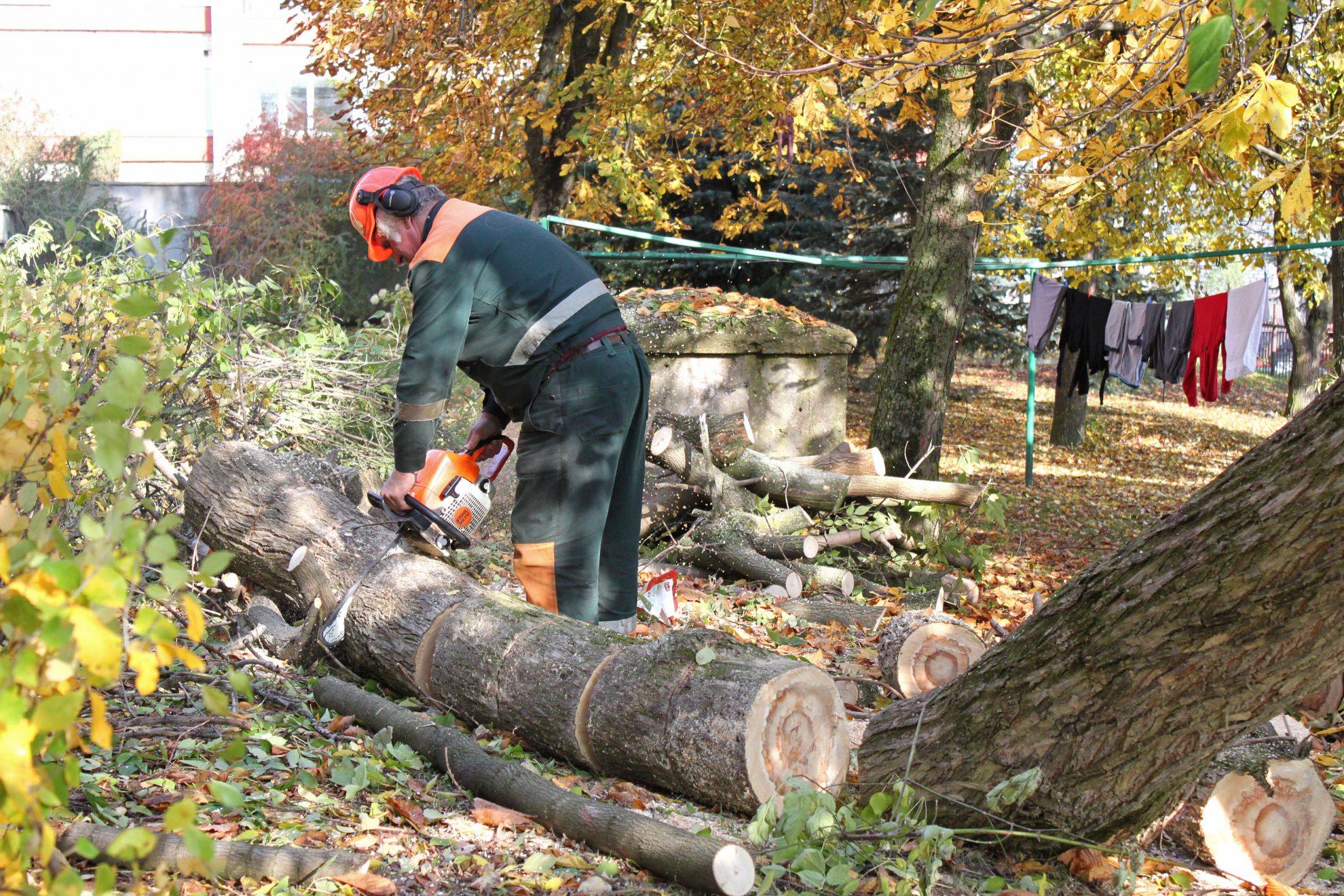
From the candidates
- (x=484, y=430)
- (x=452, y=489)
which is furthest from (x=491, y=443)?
(x=452, y=489)

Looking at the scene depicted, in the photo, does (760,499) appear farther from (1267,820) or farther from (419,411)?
(1267,820)

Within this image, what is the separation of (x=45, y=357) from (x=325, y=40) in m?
8.55

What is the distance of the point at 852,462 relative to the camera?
686 cm

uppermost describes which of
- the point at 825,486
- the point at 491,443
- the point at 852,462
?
the point at 491,443

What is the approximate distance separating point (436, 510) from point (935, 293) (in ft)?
14.6

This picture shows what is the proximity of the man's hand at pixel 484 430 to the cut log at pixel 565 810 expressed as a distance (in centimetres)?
107

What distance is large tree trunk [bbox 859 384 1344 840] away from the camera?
234cm

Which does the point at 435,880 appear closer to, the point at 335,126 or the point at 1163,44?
the point at 1163,44

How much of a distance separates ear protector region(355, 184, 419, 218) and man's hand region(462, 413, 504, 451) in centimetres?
82

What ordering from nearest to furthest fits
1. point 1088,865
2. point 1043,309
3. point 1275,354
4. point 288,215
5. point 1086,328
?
point 1088,865 < point 1086,328 < point 1043,309 < point 288,215 < point 1275,354

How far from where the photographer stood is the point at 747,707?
2.80 meters

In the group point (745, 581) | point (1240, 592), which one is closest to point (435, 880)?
point (1240, 592)

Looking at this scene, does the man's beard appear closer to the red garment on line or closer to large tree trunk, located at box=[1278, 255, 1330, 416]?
the red garment on line

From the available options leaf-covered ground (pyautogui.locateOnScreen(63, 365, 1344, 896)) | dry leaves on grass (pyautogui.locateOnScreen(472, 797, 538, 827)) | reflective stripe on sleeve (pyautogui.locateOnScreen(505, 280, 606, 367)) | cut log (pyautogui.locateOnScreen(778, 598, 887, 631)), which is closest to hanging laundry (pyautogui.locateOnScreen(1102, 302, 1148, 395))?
cut log (pyautogui.locateOnScreen(778, 598, 887, 631))
